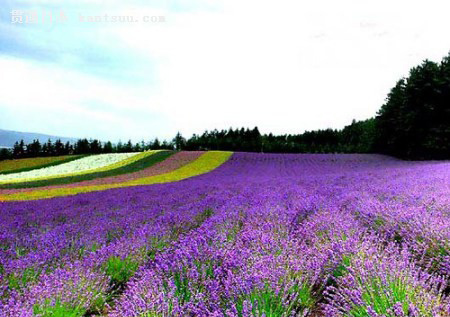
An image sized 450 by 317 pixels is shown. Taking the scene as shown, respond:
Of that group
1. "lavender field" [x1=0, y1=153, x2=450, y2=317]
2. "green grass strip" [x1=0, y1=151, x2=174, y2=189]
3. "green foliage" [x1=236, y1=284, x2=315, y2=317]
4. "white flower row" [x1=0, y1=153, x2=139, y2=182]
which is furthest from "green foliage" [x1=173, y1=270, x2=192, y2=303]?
"white flower row" [x1=0, y1=153, x2=139, y2=182]

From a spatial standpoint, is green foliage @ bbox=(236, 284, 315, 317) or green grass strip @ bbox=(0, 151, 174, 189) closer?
green foliage @ bbox=(236, 284, 315, 317)

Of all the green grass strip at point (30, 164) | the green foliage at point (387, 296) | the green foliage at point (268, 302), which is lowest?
the green grass strip at point (30, 164)

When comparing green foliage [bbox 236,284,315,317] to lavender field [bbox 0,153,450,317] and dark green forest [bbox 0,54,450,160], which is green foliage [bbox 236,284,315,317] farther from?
dark green forest [bbox 0,54,450,160]

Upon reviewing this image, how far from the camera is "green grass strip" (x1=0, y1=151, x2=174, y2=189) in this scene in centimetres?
2012

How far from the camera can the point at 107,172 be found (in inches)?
987

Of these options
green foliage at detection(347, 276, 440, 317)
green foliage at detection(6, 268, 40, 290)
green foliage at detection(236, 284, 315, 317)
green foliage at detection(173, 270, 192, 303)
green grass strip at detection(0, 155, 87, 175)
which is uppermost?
green foliage at detection(347, 276, 440, 317)

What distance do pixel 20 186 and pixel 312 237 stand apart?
19392 millimetres

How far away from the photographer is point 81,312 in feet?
9.23

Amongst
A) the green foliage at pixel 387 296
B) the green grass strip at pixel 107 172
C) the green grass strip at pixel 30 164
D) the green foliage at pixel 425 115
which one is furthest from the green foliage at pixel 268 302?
the green grass strip at pixel 30 164

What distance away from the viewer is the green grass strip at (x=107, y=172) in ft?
66.0

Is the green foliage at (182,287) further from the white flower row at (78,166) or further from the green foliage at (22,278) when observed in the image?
the white flower row at (78,166)

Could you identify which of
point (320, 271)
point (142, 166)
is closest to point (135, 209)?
point (320, 271)

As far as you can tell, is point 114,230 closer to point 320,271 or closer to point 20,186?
point 320,271

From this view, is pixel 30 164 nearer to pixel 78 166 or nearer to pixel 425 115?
pixel 78 166
